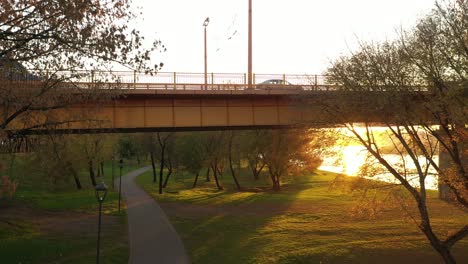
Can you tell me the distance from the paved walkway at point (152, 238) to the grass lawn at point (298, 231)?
61 cm

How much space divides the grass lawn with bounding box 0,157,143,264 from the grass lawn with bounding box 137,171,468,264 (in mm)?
3558

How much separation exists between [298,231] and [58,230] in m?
13.3

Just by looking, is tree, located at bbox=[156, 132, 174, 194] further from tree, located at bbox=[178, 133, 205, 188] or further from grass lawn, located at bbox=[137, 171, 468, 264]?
grass lawn, located at bbox=[137, 171, 468, 264]

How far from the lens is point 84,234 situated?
900 inches

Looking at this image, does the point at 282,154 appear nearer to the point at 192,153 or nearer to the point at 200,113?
the point at 192,153

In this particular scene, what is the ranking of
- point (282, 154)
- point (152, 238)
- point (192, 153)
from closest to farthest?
point (152, 238) < point (282, 154) < point (192, 153)

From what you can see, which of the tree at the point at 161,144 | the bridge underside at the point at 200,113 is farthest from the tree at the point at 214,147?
the bridge underside at the point at 200,113

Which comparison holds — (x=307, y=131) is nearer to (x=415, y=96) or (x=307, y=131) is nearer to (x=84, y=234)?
(x=415, y=96)

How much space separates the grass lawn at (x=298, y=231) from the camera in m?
19.0

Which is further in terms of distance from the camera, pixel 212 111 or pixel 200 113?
pixel 212 111

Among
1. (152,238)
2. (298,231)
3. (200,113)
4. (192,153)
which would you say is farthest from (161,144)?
(152,238)

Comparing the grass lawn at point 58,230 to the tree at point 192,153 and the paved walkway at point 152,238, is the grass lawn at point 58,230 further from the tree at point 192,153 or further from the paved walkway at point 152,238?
the tree at point 192,153

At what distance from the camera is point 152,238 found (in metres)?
21.7

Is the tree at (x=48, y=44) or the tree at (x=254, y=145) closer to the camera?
the tree at (x=48, y=44)
